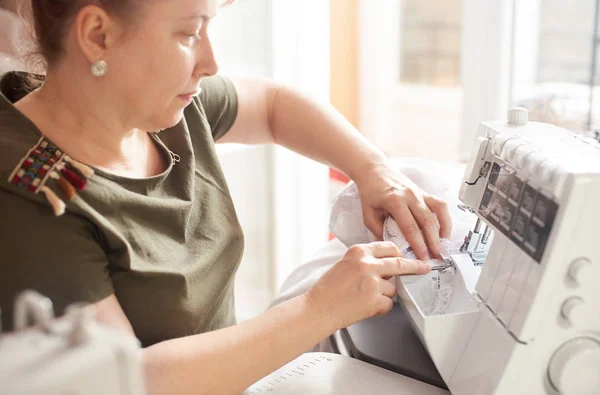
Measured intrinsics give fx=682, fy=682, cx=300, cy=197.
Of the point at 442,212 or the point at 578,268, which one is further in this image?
the point at 442,212

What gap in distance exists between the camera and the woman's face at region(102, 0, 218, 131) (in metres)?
0.87

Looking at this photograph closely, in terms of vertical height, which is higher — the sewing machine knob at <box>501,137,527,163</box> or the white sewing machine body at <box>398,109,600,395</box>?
the sewing machine knob at <box>501,137,527,163</box>

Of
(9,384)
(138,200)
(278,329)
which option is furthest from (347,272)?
(9,384)

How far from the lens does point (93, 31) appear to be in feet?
2.85

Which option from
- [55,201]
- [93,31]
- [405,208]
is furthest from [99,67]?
[405,208]

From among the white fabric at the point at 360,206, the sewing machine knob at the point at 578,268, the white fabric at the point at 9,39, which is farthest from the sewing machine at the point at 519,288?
the white fabric at the point at 9,39

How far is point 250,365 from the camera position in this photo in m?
0.84

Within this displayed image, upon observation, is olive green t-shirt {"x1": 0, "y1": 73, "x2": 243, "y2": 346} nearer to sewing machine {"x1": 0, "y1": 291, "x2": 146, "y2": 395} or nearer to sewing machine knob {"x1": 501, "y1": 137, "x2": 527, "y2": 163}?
sewing machine {"x1": 0, "y1": 291, "x2": 146, "y2": 395}

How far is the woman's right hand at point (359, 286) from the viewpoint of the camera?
900mm

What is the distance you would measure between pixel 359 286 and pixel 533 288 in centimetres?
26

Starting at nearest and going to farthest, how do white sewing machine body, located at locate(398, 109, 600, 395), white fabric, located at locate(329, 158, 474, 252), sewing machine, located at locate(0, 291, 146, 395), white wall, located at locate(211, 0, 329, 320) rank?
1. sewing machine, located at locate(0, 291, 146, 395)
2. white sewing machine body, located at locate(398, 109, 600, 395)
3. white fabric, located at locate(329, 158, 474, 252)
4. white wall, located at locate(211, 0, 329, 320)

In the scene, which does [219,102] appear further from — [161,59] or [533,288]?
[533,288]

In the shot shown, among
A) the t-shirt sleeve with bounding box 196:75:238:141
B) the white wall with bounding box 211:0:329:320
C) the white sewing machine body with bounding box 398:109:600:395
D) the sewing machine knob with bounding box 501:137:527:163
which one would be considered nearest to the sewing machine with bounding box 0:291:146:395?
the white sewing machine body with bounding box 398:109:600:395

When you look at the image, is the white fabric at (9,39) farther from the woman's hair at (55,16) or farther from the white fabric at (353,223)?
the white fabric at (353,223)
